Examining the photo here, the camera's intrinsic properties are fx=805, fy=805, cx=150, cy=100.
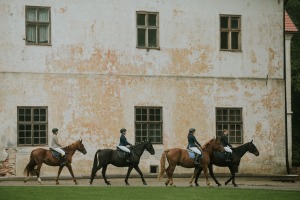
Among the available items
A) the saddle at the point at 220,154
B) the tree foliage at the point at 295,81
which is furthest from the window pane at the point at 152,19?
the tree foliage at the point at 295,81

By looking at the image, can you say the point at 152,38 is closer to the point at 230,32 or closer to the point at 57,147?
the point at 230,32

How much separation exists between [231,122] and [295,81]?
1348cm

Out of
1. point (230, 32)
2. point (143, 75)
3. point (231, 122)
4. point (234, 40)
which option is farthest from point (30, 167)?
point (234, 40)

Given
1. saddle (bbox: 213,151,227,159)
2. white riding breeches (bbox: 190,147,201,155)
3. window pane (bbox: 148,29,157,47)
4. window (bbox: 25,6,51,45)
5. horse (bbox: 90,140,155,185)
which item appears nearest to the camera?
white riding breeches (bbox: 190,147,201,155)

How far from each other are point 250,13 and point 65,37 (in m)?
8.72

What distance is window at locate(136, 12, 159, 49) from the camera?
34.5 meters

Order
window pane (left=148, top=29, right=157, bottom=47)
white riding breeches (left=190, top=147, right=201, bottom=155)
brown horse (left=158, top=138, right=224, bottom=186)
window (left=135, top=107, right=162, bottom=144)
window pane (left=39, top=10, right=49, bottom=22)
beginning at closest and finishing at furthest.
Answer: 1. brown horse (left=158, top=138, right=224, bottom=186)
2. white riding breeches (left=190, top=147, right=201, bottom=155)
3. window pane (left=39, top=10, right=49, bottom=22)
4. window (left=135, top=107, right=162, bottom=144)
5. window pane (left=148, top=29, right=157, bottom=47)

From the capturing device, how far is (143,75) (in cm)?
3444

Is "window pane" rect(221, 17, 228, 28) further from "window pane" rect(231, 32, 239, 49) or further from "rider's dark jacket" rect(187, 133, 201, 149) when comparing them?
"rider's dark jacket" rect(187, 133, 201, 149)

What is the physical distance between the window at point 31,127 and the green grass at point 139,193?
265 inches

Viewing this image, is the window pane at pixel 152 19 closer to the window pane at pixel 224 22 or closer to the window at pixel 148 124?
the window pane at pixel 224 22

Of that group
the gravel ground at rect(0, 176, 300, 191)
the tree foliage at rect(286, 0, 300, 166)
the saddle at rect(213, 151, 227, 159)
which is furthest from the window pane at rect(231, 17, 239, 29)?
the tree foliage at rect(286, 0, 300, 166)

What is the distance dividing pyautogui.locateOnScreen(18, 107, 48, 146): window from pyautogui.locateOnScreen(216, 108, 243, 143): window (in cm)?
796

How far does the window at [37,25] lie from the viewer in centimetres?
3259
